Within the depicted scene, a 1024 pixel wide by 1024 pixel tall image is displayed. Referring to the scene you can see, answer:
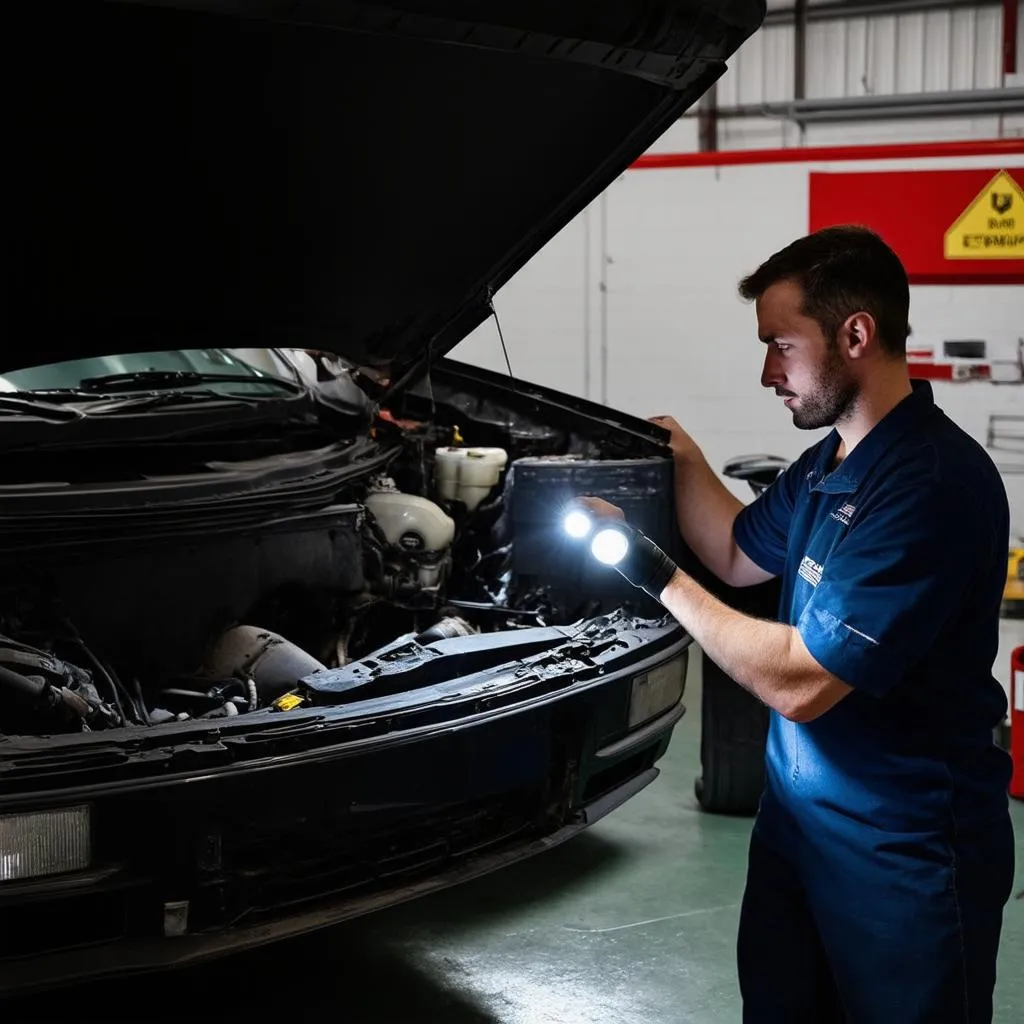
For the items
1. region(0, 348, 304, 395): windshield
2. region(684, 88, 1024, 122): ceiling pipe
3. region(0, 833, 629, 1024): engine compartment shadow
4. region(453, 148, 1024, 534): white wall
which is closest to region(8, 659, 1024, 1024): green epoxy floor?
region(0, 833, 629, 1024): engine compartment shadow

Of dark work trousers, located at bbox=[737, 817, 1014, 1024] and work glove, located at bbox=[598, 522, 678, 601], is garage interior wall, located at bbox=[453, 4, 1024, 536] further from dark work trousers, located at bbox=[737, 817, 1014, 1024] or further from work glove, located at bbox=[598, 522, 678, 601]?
dark work trousers, located at bbox=[737, 817, 1014, 1024]

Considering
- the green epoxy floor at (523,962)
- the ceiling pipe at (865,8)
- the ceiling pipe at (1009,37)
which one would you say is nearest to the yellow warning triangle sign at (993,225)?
the ceiling pipe at (1009,37)

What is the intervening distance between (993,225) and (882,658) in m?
4.75

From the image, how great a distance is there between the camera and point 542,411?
3.84 meters

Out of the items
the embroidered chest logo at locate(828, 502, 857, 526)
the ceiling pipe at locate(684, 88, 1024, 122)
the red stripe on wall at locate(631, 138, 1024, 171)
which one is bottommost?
the embroidered chest logo at locate(828, 502, 857, 526)

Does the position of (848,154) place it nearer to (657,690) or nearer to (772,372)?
(657,690)

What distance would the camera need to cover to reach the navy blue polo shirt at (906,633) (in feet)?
6.28

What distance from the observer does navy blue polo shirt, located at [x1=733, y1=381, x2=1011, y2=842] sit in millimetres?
1915

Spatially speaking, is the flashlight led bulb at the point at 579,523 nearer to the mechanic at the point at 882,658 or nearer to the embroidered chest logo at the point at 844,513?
the mechanic at the point at 882,658

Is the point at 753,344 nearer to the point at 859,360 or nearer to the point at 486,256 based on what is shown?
the point at 486,256

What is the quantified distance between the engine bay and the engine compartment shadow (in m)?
0.60

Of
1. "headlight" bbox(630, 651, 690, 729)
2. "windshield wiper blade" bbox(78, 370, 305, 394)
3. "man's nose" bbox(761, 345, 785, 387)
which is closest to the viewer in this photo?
"man's nose" bbox(761, 345, 785, 387)

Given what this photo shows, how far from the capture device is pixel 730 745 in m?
3.89

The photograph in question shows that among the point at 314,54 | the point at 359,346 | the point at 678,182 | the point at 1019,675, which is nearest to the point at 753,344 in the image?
the point at 678,182
